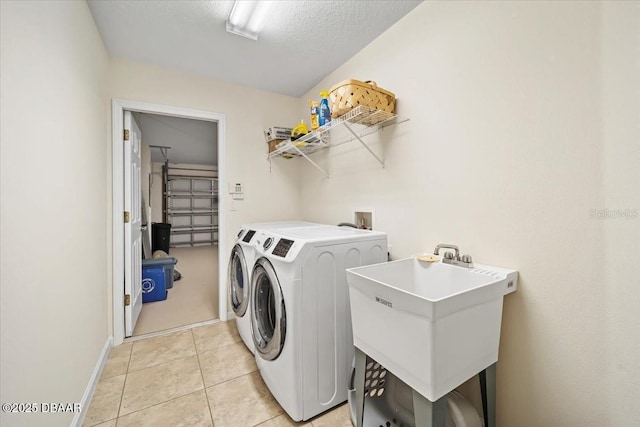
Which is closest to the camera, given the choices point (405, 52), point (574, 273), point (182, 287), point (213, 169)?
point (574, 273)

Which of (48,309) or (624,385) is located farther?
(48,309)

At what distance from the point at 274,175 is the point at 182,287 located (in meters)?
2.12

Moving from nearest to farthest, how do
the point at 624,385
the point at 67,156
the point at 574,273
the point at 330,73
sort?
1. the point at 624,385
2. the point at 574,273
3. the point at 67,156
4. the point at 330,73

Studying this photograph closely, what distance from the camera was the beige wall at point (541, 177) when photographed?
33.6 inches

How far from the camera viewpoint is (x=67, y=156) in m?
1.26

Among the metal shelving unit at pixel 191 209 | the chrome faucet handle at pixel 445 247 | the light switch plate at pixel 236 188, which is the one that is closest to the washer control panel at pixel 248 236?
the light switch plate at pixel 236 188

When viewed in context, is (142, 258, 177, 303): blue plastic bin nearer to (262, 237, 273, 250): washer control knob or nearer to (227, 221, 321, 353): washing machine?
(227, 221, 321, 353): washing machine

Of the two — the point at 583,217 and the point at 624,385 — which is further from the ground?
the point at 583,217

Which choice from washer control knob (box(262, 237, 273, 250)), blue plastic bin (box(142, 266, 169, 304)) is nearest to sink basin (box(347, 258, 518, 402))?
washer control knob (box(262, 237, 273, 250))

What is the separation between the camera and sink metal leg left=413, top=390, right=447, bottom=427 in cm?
84

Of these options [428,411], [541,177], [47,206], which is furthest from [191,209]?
[541,177]

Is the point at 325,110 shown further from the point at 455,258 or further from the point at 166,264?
the point at 166,264

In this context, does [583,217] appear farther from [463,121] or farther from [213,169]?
[213,169]

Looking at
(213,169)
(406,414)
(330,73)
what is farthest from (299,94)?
(213,169)
